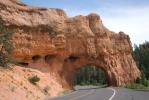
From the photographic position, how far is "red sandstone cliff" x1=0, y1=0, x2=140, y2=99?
51.8 m

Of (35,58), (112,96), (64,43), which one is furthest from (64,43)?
(112,96)

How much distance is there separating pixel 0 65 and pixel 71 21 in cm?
2355

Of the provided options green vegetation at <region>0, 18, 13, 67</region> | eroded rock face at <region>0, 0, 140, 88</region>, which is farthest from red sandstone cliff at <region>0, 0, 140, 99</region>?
green vegetation at <region>0, 18, 13, 67</region>

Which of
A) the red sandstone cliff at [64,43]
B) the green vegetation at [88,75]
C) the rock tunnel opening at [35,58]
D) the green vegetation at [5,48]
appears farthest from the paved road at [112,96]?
the green vegetation at [88,75]

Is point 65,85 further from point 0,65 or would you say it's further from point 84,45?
point 0,65

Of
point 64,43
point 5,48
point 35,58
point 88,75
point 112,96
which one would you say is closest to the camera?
point 112,96

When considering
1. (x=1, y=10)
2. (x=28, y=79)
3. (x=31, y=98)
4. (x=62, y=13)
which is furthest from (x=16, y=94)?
(x=62, y=13)

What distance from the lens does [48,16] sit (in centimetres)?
5641

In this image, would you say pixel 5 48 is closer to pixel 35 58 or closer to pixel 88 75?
pixel 35 58

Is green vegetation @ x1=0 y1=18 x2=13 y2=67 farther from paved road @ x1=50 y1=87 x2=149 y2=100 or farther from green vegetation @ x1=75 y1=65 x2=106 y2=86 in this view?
green vegetation @ x1=75 y1=65 x2=106 y2=86

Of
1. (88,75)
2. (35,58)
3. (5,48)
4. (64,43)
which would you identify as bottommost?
(88,75)

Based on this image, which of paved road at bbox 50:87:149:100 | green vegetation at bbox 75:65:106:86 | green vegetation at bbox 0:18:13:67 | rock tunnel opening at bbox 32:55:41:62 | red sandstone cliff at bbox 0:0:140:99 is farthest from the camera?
green vegetation at bbox 75:65:106:86

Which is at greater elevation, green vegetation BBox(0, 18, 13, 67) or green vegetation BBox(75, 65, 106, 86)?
green vegetation BBox(0, 18, 13, 67)

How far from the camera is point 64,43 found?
192 feet
